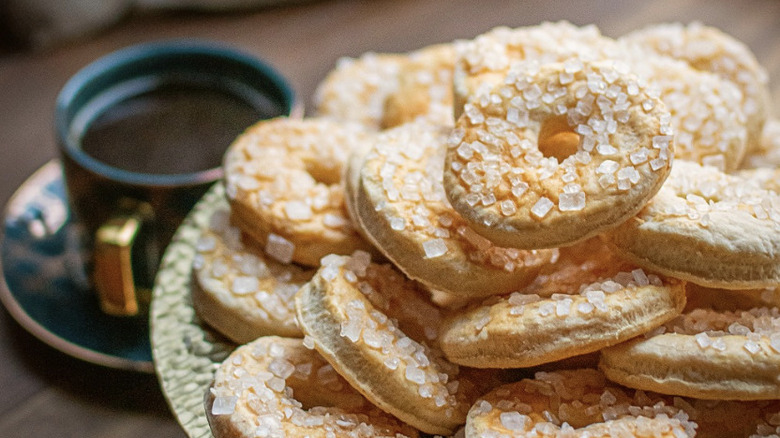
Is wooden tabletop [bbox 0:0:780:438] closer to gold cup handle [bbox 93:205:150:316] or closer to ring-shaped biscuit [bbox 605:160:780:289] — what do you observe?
gold cup handle [bbox 93:205:150:316]

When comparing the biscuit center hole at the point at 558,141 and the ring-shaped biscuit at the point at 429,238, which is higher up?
the biscuit center hole at the point at 558,141

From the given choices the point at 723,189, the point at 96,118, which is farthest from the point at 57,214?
the point at 723,189

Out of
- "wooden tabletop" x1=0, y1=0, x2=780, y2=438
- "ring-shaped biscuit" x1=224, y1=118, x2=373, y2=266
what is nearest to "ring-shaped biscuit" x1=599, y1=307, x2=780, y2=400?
"ring-shaped biscuit" x1=224, y1=118, x2=373, y2=266

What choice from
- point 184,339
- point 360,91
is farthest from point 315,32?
point 184,339

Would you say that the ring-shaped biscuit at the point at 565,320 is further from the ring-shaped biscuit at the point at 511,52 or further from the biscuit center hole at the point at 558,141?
the ring-shaped biscuit at the point at 511,52

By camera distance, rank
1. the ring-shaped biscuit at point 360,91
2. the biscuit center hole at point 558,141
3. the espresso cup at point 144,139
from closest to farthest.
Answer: the biscuit center hole at point 558,141, the espresso cup at point 144,139, the ring-shaped biscuit at point 360,91

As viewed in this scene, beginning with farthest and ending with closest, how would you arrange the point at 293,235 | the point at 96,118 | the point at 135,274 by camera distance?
the point at 96,118, the point at 135,274, the point at 293,235

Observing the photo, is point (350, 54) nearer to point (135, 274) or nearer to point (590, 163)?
point (135, 274)

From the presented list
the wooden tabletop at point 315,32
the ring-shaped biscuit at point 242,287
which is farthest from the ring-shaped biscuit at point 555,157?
the wooden tabletop at point 315,32
